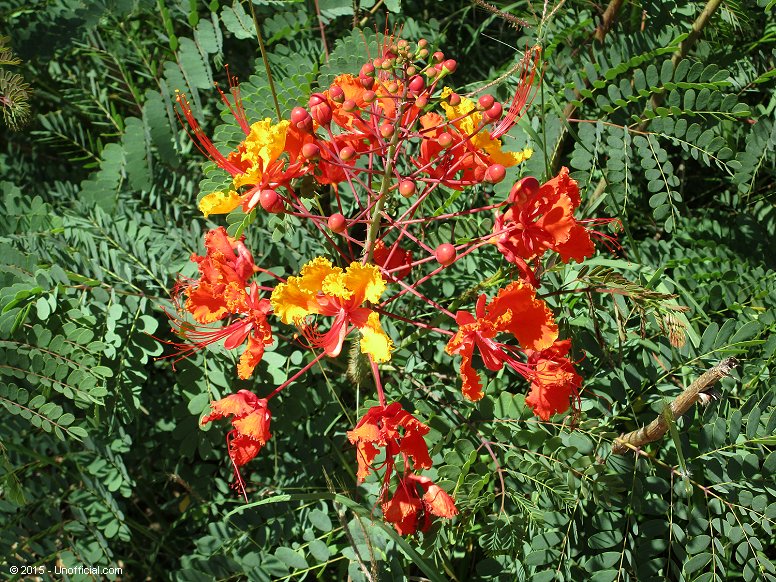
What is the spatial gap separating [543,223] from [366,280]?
44cm

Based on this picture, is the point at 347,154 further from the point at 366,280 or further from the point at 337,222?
the point at 366,280

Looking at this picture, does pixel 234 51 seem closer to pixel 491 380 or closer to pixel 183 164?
pixel 183 164

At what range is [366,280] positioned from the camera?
1.66 meters

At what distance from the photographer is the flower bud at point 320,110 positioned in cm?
172

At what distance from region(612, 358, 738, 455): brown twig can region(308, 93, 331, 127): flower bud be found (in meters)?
1.00

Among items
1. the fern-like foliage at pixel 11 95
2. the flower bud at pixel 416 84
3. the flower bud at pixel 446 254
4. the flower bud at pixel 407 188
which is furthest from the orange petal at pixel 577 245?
the fern-like foliage at pixel 11 95

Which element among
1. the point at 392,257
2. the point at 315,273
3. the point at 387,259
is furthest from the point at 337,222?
the point at 392,257

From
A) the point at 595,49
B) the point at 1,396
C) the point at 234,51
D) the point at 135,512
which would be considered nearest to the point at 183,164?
the point at 234,51

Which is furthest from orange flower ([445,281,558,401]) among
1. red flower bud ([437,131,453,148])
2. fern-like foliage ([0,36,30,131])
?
fern-like foliage ([0,36,30,131])

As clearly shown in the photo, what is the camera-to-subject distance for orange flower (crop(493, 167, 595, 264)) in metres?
1.75

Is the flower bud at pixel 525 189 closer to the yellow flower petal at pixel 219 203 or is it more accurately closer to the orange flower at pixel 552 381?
the orange flower at pixel 552 381

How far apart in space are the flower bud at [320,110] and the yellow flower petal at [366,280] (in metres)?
0.35

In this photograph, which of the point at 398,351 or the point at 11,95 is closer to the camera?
the point at 11,95

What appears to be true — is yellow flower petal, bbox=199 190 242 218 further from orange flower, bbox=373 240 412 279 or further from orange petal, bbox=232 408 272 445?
orange petal, bbox=232 408 272 445
